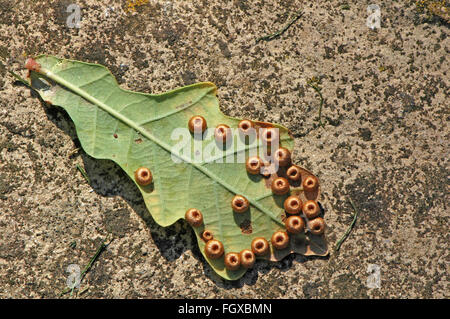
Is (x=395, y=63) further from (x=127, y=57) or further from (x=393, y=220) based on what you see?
(x=127, y=57)

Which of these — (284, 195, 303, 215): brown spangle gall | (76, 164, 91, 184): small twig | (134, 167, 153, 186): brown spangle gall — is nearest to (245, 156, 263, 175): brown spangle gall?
(284, 195, 303, 215): brown spangle gall

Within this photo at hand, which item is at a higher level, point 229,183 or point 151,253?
point 229,183

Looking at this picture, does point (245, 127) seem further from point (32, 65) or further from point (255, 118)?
point (32, 65)

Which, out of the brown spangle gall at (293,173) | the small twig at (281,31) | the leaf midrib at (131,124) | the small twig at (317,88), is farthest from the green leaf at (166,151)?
the small twig at (281,31)

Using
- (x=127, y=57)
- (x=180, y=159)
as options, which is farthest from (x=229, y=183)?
(x=127, y=57)

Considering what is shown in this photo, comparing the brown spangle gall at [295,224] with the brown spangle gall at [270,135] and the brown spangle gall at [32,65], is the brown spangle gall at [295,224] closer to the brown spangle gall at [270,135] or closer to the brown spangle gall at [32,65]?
the brown spangle gall at [270,135]

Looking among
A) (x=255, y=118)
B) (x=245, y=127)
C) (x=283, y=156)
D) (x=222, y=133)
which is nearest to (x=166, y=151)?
(x=222, y=133)

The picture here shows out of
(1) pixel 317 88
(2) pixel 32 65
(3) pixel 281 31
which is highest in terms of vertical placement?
(3) pixel 281 31
